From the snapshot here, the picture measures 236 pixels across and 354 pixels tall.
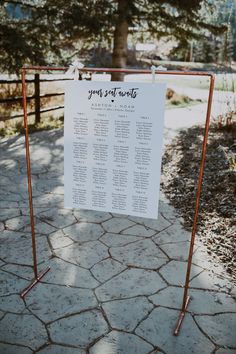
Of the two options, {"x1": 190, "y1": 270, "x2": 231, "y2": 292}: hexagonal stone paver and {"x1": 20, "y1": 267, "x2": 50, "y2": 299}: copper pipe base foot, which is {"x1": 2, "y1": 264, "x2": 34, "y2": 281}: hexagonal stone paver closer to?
{"x1": 20, "y1": 267, "x2": 50, "y2": 299}: copper pipe base foot

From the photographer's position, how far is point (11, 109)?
11.4 meters

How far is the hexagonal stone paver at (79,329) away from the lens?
2750 mm

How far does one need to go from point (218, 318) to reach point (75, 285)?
51.4 inches

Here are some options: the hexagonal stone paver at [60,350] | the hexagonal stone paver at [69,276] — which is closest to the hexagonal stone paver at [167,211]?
the hexagonal stone paver at [69,276]

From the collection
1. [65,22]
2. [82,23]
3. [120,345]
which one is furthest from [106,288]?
[65,22]

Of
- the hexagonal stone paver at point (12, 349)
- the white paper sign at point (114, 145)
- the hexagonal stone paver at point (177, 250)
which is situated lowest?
the hexagonal stone paver at point (12, 349)

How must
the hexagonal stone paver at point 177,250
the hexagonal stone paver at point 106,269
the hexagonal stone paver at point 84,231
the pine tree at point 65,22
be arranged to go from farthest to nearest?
the pine tree at point 65,22 → the hexagonal stone paver at point 84,231 → the hexagonal stone paver at point 177,250 → the hexagonal stone paver at point 106,269

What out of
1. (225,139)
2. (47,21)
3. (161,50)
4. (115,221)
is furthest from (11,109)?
(161,50)

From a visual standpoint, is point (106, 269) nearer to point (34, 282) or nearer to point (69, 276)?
point (69, 276)

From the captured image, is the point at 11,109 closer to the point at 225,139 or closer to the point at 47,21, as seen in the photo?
the point at 47,21

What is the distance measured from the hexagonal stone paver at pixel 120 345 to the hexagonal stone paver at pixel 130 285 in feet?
1.50

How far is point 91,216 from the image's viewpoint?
15.7ft

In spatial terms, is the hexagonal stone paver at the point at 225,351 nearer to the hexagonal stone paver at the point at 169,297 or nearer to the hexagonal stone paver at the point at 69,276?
the hexagonal stone paver at the point at 169,297

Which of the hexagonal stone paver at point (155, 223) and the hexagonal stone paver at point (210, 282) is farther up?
the hexagonal stone paver at point (155, 223)
